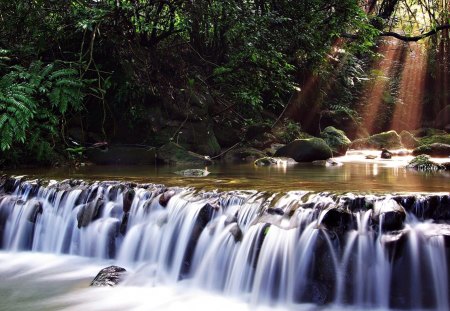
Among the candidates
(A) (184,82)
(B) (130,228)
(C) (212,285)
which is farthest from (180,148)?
(C) (212,285)

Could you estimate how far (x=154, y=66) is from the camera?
12.6m

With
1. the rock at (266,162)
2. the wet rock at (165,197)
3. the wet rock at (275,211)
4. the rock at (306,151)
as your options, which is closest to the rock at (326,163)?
the rock at (306,151)

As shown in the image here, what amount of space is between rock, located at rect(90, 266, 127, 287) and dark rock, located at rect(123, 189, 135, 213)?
1.19 meters

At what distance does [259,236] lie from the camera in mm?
5051

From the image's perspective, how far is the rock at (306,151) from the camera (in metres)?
12.4

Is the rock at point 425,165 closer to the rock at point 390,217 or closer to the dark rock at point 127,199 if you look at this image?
the rock at point 390,217

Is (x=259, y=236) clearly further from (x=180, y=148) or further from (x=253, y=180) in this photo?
(x=180, y=148)

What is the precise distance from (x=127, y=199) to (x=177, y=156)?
15.5 ft

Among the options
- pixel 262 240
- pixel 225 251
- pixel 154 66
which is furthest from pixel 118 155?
pixel 262 240

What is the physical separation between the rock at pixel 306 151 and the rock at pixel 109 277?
7898 millimetres

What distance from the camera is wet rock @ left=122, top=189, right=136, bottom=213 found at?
6.42m

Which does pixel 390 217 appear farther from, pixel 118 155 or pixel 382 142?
pixel 382 142

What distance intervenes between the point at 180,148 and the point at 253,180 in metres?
4.40

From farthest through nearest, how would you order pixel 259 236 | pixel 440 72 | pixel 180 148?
pixel 440 72
pixel 180 148
pixel 259 236
